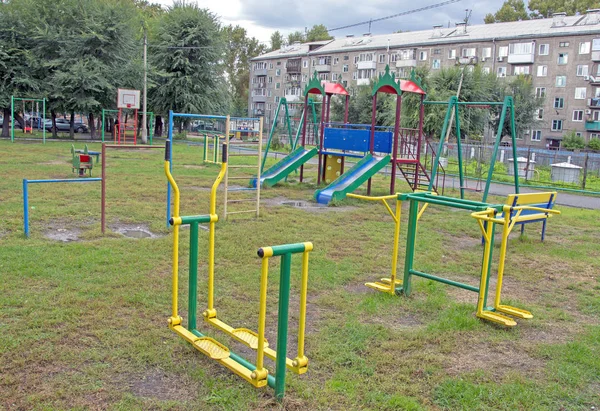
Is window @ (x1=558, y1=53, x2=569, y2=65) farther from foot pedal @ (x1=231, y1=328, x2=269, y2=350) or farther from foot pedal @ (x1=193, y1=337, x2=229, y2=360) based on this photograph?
foot pedal @ (x1=193, y1=337, x2=229, y2=360)

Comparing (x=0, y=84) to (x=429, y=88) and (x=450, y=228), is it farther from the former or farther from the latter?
(x=450, y=228)

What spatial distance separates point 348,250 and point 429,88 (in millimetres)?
29504

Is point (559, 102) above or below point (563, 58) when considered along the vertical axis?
below

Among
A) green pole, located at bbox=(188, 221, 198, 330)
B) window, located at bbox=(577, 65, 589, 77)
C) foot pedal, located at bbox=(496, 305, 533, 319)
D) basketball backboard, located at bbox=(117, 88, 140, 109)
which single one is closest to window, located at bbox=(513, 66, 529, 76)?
window, located at bbox=(577, 65, 589, 77)

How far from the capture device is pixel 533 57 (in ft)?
156

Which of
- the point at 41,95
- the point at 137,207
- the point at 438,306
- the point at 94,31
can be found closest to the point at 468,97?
the point at 94,31

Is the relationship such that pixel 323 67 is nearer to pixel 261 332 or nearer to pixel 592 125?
pixel 592 125

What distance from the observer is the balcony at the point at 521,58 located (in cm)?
4721

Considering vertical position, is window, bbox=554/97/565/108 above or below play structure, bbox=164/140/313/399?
above

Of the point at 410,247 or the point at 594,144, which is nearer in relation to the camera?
the point at 410,247

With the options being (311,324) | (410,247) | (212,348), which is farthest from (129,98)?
(212,348)

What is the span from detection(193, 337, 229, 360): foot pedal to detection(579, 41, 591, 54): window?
4934 cm

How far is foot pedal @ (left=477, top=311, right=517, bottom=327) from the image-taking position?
200 inches

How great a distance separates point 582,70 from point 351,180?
4041cm
